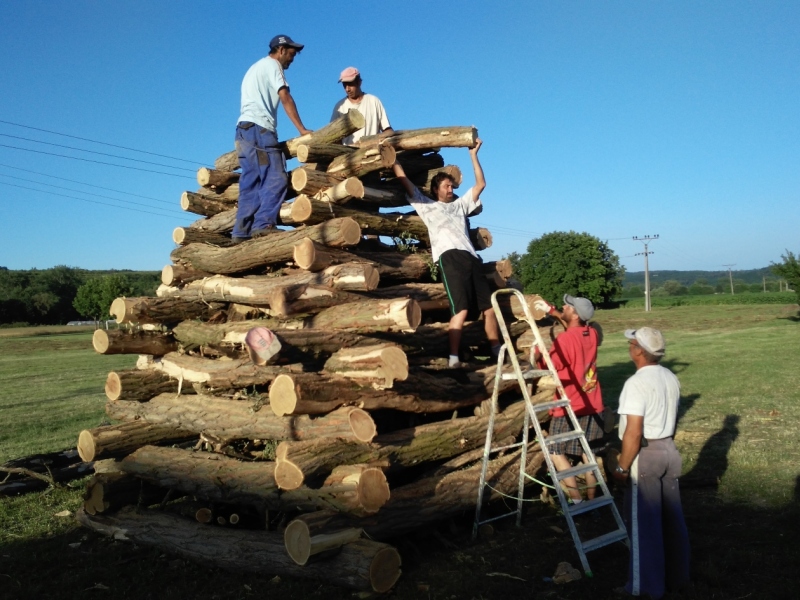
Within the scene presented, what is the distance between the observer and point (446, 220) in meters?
8.16

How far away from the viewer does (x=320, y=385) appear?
6.17 metres

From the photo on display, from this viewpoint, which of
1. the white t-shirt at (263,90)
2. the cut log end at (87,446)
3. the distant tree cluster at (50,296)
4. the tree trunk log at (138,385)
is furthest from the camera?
the distant tree cluster at (50,296)

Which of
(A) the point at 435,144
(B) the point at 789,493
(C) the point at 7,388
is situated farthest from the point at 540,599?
(C) the point at 7,388

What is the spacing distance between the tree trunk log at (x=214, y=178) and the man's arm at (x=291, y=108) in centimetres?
183

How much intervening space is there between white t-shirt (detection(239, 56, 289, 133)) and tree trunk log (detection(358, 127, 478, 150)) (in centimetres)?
117

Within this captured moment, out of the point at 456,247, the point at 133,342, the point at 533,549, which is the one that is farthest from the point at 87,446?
the point at 533,549

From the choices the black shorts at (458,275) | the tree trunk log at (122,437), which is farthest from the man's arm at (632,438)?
the tree trunk log at (122,437)

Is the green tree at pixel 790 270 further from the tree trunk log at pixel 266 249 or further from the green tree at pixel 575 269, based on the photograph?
the green tree at pixel 575 269

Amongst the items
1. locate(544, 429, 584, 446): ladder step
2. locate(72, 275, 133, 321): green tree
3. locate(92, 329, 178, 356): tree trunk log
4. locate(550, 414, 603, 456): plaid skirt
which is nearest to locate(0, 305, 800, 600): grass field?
locate(550, 414, 603, 456): plaid skirt

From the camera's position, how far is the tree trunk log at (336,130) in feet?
26.7

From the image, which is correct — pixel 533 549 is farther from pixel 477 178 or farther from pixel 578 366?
pixel 477 178

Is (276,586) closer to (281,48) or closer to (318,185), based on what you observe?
(318,185)

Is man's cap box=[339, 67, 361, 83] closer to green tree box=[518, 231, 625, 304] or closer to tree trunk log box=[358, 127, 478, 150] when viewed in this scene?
tree trunk log box=[358, 127, 478, 150]

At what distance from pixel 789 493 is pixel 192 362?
6.48 meters
